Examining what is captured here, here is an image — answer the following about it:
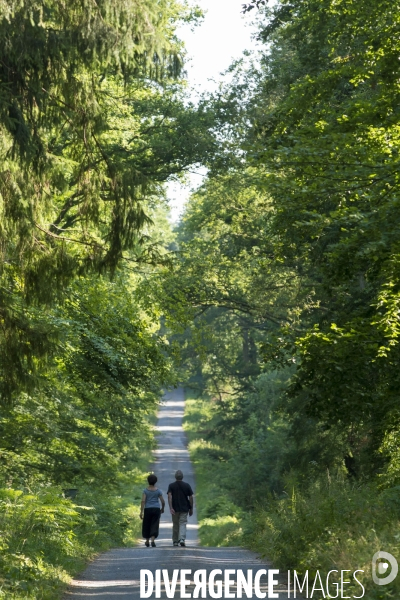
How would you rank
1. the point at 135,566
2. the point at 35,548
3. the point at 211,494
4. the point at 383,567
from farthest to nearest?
the point at 211,494, the point at 135,566, the point at 35,548, the point at 383,567

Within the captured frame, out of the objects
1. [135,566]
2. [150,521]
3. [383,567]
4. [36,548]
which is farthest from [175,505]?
[383,567]

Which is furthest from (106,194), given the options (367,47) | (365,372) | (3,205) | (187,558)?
(367,47)

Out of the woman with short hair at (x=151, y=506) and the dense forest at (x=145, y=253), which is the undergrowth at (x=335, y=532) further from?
the woman with short hair at (x=151, y=506)

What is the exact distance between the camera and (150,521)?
59.8 feet

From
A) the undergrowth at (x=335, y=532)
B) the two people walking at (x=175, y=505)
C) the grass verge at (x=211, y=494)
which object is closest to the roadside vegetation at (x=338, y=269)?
the undergrowth at (x=335, y=532)

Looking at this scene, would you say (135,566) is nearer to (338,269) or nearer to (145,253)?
(145,253)

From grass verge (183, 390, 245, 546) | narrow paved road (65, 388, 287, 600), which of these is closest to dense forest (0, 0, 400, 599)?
narrow paved road (65, 388, 287, 600)

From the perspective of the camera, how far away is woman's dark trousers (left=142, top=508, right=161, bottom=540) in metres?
18.1

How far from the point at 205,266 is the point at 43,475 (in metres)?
12.3

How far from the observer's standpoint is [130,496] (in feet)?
156

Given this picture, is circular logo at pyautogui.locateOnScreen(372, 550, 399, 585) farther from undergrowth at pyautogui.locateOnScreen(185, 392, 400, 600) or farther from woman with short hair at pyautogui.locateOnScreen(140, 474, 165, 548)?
woman with short hair at pyautogui.locateOnScreen(140, 474, 165, 548)

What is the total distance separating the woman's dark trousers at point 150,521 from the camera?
18.1 metres

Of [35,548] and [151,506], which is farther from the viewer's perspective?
[151,506]

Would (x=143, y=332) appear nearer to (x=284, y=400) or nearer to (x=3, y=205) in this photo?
(x=284, y=400)
